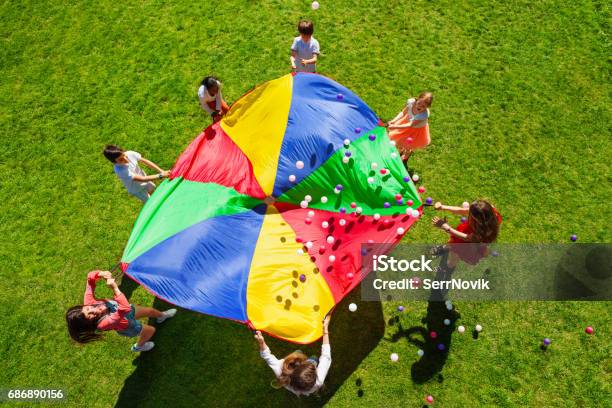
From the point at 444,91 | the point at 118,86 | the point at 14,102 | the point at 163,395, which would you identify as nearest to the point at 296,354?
the point at 163,395

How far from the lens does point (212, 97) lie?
5867mm

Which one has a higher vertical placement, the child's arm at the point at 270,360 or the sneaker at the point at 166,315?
the child's arm at the point at 270,360

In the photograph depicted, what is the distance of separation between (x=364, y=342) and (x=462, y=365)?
47.8 inches

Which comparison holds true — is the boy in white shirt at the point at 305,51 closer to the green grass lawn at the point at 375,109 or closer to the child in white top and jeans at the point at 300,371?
the green grass lawn at the point at 375,109

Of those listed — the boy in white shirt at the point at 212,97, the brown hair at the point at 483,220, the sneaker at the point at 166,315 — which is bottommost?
the sneaker at the point at 166,315

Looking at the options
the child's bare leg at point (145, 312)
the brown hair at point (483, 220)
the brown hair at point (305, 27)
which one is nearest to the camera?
the brown hair at point (483, 220)

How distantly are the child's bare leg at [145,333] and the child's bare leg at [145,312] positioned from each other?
14 cm

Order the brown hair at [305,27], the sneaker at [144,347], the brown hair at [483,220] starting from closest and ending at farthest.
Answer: the brown hair at [483,220] < the sneaker at [144,347] < the brown hair at [305,27]

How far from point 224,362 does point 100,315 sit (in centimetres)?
173

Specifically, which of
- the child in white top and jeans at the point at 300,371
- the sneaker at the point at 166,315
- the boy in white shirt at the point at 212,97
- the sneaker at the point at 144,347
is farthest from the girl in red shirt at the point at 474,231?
the sneaker at the point at 144,347

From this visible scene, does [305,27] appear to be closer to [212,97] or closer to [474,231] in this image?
[212,97]

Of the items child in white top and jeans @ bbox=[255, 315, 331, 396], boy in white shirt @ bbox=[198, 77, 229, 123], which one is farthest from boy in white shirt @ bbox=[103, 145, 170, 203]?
child in white top and jeans @ bbox=[255, 315, 331, 396]

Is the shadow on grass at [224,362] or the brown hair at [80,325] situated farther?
the shadow on grass at [224,362]

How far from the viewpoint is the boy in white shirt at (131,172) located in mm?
5047
